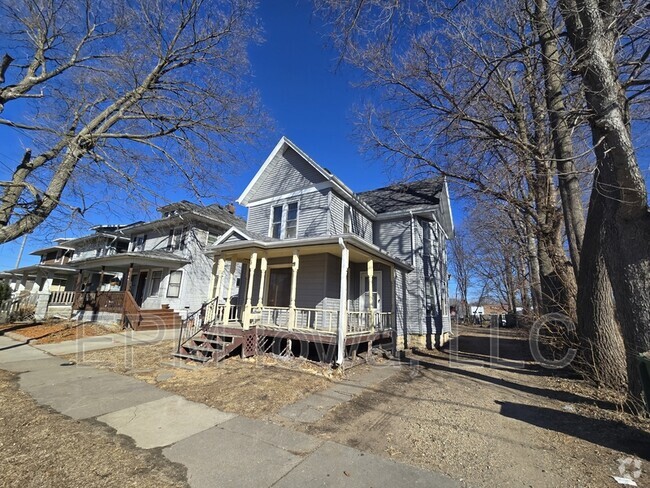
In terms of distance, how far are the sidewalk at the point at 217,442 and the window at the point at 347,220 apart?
864 cm

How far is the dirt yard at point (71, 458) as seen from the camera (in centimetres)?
296

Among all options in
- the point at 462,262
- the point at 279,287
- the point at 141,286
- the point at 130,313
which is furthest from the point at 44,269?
the point at 462,262

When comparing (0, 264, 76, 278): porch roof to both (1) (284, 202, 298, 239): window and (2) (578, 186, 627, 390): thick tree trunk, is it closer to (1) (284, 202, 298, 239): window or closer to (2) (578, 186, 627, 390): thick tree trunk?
(1) (284, 202, 298, 239): window

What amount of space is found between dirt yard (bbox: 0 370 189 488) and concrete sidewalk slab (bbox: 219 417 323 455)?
108cm

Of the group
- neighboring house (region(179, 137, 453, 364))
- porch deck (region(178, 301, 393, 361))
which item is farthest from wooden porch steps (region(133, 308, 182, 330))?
porch deck (region(178, 301, 393, 361))

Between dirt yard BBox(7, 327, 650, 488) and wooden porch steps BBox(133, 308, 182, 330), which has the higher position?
wooden porch steps BBox(133, 308, 182, 330)

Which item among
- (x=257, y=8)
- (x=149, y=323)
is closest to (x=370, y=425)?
(x=257, y=8)

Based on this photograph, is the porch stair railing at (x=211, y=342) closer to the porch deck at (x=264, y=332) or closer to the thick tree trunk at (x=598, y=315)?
the porch deck at (x=264, y=332)

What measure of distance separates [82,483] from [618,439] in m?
6.83

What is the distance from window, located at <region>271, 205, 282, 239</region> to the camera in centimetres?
1268

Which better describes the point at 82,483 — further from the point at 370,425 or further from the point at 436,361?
the point at 436,361

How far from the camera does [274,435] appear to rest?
4.14 metres

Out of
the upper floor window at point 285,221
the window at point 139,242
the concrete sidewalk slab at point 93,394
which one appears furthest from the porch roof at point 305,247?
the window at point 139,242

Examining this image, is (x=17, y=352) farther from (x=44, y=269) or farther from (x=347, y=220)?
(x=44, y=269)
